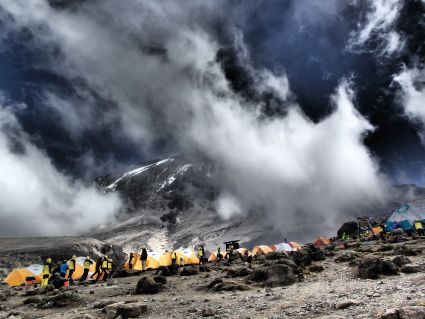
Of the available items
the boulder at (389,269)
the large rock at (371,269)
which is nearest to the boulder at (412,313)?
the large rock at (371,269)

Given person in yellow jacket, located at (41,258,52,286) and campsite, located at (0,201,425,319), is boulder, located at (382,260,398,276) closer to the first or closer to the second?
campsite, located at (0,201,425,319)

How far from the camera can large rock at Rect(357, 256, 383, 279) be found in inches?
478

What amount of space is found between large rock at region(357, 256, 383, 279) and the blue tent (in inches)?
1561

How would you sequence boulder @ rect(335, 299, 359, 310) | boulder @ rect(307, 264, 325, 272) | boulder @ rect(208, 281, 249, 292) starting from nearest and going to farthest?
boulder @ rect(335, 299, 359, 310) < boulder @ rect(208, 281, 249, 292) < boulder @ rect(307, 264, 325, 272)

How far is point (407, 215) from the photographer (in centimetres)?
4875

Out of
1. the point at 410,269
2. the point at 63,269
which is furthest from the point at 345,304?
the point at 63,269

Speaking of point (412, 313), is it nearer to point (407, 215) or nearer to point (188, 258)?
point (188, 258)

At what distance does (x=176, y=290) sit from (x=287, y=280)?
17.2ft

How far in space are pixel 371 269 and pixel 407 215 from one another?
43.0 metres

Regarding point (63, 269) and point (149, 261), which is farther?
point (149, 261)

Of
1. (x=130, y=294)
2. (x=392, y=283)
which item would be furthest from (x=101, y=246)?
(x=392, y=283)

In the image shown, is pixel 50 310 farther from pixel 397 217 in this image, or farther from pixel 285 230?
pixel 285 230

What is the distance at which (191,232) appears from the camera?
170250 millimetres

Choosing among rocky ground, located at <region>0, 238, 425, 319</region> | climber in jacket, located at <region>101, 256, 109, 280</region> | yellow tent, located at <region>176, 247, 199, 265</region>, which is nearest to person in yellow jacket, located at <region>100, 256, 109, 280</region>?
climber in jacket, located at <region>101, 256, 109, 280</region>
